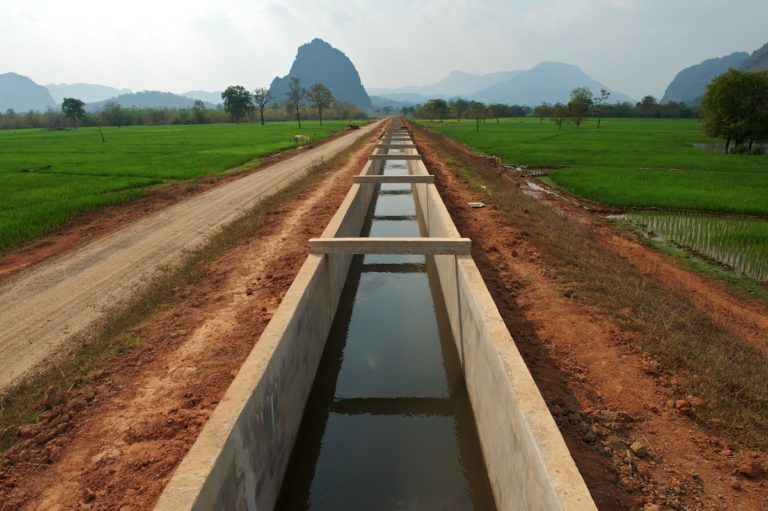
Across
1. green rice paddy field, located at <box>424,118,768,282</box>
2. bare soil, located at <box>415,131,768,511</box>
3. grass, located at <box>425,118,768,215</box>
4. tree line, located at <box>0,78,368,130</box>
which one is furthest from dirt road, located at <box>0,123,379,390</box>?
tree line, located at <box>0,78,368,130</box>

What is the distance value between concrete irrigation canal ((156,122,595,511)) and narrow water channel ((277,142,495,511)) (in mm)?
20

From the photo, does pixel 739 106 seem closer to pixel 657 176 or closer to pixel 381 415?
pixel 657 176

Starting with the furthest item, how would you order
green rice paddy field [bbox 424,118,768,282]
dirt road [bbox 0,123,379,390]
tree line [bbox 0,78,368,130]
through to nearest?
tree line [bbox 0,78,368,130] → green rice paddy field [bbox 424,118,768,282] → dirt road [bbox 0,123,379,390]

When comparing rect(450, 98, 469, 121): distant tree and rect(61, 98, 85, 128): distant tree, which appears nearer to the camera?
rect(61, 98, 85, 128): distant tree

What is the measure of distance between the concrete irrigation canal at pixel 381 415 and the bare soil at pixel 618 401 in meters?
0.70

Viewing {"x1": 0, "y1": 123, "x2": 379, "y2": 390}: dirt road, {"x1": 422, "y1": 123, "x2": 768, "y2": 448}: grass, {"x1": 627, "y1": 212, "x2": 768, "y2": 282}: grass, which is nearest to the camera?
{"x1": 422, "y1": 123, "x2": 768, "y2": 448}: grass

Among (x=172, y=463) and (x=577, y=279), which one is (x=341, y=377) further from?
(x=577, y=279)

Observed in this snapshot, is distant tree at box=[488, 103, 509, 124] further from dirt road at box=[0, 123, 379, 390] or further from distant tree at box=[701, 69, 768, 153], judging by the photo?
dirt road at box=[0, 123, 379, 390]

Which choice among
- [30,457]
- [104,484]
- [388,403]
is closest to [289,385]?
[388,403]

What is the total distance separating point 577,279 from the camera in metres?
8.45

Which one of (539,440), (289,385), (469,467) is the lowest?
(469,467)

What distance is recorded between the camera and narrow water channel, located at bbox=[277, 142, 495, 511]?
5055 millimetres

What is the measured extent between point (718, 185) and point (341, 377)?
69.5ft

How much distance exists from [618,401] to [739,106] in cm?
4193
